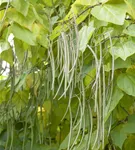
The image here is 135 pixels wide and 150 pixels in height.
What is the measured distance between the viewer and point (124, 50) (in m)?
0.80

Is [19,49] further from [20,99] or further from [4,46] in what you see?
[20,99]

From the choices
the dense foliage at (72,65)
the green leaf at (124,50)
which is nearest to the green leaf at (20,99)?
the dense foliage at (72,65)

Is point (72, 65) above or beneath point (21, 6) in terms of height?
beneath

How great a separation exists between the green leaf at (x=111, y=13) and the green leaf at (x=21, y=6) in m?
0.13

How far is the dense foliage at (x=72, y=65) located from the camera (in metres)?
0.77

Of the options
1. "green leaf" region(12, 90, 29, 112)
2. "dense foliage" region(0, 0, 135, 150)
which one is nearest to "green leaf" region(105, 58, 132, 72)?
"dense foliage" region(0, 0, 135, 150)

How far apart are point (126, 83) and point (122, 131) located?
0.16 meters

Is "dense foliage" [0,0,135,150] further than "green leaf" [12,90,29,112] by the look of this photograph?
No

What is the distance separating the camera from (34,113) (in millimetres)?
1039

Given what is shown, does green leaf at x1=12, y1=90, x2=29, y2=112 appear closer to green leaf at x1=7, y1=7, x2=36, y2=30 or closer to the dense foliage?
the dense foliage

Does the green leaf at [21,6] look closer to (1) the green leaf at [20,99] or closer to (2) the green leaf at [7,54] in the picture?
(2) the green leaf at [7,54]

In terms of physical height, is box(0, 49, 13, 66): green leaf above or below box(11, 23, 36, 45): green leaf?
below

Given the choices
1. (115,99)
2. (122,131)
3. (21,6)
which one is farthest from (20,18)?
(122,131)

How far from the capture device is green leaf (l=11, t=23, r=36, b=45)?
32.2 inches
